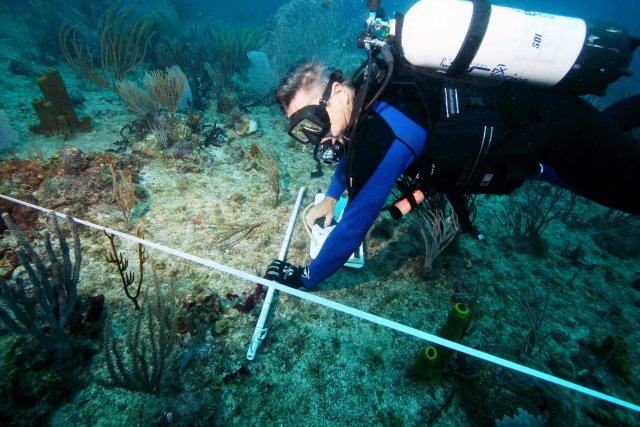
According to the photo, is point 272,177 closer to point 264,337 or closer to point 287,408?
point 264,337

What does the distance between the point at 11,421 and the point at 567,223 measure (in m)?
6.85

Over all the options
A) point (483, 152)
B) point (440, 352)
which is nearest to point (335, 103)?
point (483, 152)

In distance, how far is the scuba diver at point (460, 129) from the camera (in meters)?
2.03

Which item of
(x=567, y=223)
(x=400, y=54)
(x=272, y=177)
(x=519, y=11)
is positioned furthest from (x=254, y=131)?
(x=567, y=223)

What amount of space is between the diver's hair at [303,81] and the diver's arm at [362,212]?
85 cm

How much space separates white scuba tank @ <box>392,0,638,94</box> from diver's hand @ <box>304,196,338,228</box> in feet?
5.81

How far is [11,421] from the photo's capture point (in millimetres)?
1792

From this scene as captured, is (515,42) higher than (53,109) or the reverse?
higher

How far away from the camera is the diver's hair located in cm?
234

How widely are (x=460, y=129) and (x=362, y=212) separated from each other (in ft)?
3.02

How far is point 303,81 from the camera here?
93.3 inches

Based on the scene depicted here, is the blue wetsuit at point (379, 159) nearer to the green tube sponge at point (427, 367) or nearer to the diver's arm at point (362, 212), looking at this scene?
the diver's arm at point (362, 212)

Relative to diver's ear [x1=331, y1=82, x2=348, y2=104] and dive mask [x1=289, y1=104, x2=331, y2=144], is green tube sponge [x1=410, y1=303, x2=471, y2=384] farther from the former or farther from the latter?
diver's ear [x1=331, y1=82, x2=348, y2=104]

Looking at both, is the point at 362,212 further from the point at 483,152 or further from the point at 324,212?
the point at 324,212
